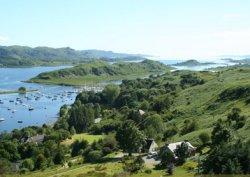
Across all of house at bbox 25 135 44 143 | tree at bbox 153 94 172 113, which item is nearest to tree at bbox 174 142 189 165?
house at bbox 25 135 44 143

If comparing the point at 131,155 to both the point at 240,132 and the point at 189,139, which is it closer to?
the point at 189,139

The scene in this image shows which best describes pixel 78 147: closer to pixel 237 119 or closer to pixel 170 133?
pixel 170 133

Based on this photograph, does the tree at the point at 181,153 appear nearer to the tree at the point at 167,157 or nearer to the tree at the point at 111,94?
the tree at the point at 167,157

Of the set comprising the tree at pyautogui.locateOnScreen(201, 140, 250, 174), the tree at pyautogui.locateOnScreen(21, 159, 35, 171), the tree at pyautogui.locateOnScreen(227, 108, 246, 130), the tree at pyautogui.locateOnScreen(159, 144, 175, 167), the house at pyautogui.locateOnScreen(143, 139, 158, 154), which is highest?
the tree at pyautogui.locateOnScreen(201, 140, 250, 174)

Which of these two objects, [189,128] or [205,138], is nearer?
[205,138]

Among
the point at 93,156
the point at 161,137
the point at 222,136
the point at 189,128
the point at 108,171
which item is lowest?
the point at 93,156

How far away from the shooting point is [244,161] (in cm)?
4362

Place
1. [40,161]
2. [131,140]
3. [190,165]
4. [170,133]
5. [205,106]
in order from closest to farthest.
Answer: [190,165], [131,140], [40,161], [170,133], [205,106]

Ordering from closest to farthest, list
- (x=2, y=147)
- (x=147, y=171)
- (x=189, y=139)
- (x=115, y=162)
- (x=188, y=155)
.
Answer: (x=147, y=171) → (x=188, y=155) → (x=115, y=162) → (x=189, y=139) → (x=2, y=147)

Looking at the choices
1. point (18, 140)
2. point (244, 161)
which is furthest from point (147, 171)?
point (18, 140)

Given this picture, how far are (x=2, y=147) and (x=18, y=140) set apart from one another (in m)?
17.2

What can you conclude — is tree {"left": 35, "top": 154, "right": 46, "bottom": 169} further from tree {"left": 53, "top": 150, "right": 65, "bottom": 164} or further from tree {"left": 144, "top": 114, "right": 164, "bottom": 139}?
tree {"left": 144, "top": 114, "right": 164, "bottom": 139}

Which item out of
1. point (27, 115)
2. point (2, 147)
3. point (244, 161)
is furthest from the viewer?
point (27, 115)

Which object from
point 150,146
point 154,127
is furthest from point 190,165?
point 154,127
